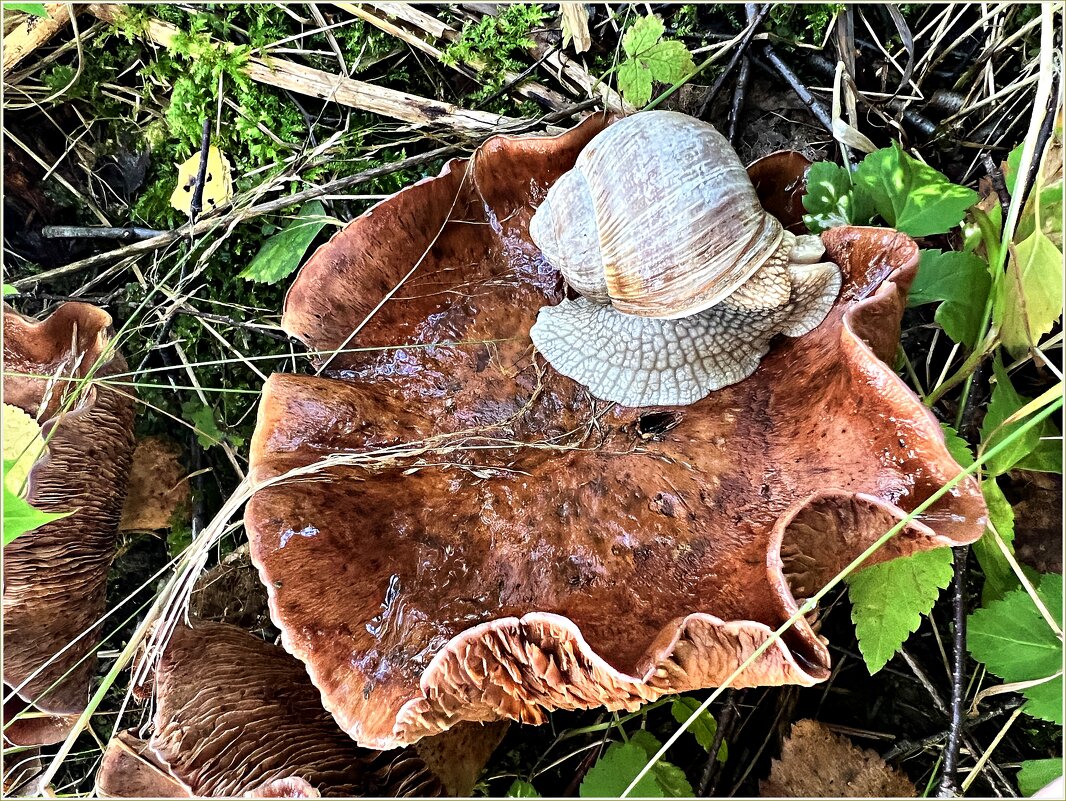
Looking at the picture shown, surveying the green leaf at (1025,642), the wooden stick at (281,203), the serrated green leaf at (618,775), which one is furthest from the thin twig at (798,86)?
the serrated green leaf at (618,775)

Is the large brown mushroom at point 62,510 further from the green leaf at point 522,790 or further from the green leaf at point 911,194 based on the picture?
the green leaf at point 911,194

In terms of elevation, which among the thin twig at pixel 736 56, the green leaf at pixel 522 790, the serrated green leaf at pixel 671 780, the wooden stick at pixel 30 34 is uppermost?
the wooden stick at pixel 30 34

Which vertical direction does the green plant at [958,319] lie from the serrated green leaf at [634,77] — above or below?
below

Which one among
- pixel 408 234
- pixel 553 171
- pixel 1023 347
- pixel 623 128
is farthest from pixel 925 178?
pixel 408 234

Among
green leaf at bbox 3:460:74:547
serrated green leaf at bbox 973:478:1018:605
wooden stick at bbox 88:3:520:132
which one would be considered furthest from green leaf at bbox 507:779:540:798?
wooden stick at bbox 88:3:520:132

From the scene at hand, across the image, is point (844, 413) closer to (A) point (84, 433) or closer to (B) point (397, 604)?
(B) point (397, 604)

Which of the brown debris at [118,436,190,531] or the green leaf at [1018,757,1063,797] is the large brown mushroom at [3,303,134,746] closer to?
the brown debris at [118,436,190,531]
